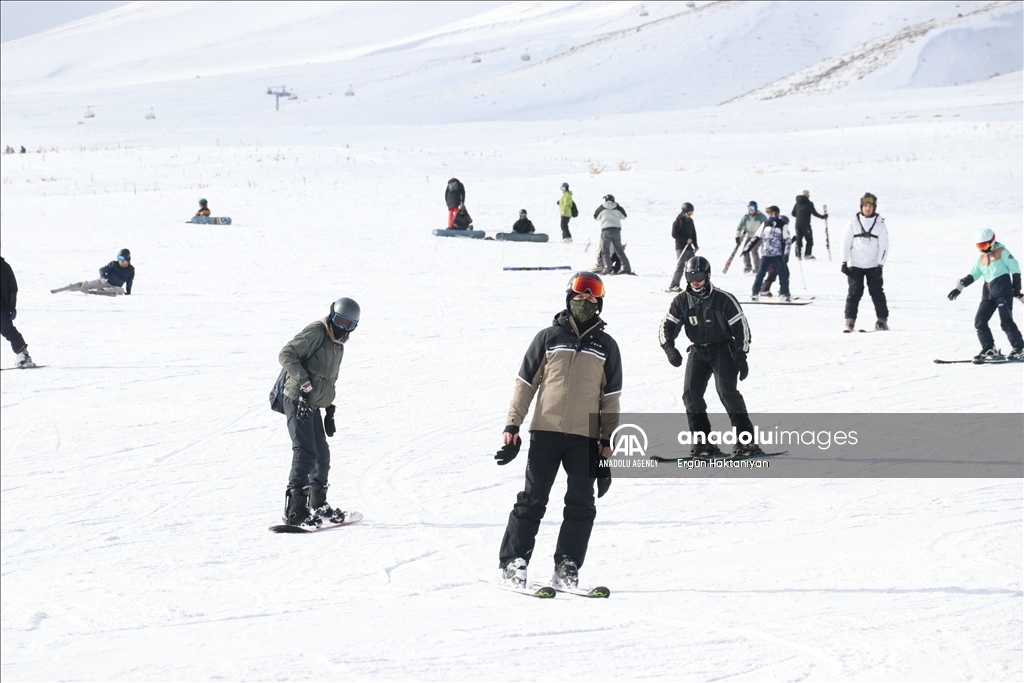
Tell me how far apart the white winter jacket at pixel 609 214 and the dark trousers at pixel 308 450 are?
11.1 metres

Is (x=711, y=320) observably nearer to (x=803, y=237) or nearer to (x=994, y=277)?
(x=994, y=277)

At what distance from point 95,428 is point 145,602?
15.3ft

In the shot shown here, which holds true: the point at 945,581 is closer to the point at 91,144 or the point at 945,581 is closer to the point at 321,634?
the point at 321,634

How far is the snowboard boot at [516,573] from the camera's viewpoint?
582 cm

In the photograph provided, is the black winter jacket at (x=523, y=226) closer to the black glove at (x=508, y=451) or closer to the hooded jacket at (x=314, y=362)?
the hooded jacket at (x=314, y=362)

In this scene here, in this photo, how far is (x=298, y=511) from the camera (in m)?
7.27

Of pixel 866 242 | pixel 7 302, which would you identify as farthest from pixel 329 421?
pixel 866 242

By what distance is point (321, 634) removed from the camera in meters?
5.54

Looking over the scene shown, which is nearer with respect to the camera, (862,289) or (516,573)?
(516,573)

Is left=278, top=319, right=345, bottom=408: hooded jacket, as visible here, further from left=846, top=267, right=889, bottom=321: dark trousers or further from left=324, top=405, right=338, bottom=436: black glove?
Answer: left=846, top=267, right=889, bottom=321: dark trousers

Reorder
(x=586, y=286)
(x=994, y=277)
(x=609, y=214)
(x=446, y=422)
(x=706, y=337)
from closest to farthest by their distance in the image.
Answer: (x=586, y=286), (x=706, y=337), (x=446, y=422), (x=994, y=277), (x=609, y=214)

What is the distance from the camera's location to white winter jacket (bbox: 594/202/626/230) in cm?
1795


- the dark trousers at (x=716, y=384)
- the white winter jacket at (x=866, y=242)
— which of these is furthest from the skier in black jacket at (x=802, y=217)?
the dark trousers at (x=716, y=384)

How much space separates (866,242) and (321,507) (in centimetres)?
800
